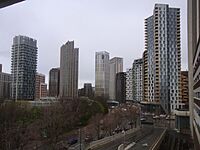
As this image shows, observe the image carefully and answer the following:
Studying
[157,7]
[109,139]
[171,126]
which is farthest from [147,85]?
[109,139]

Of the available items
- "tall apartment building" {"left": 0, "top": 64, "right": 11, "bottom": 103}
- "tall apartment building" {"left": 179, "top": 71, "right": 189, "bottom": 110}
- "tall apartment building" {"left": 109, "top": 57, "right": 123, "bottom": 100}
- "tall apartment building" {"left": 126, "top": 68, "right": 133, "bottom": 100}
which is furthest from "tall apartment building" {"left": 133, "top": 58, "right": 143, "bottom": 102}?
"tall apartment building" {"left": 0, "top": 64, "right": 11, "bottom": 103}

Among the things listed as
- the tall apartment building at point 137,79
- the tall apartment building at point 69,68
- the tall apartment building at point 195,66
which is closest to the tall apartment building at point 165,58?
the tall apartment building at point 137,79

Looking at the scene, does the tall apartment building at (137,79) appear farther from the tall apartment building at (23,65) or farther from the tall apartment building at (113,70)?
the tall apartment building at (23,65)

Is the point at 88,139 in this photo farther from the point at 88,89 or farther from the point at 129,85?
the point at 129,85

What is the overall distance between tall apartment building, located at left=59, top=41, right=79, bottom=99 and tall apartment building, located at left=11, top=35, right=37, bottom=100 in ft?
13.5

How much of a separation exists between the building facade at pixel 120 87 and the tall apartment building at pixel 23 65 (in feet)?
32.5

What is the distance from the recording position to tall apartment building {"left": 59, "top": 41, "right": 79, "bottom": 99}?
16.6 m

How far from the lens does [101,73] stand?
64.1ft

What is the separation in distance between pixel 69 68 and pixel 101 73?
10.6 ft

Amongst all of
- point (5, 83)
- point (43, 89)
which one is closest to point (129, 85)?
point (43, 89)

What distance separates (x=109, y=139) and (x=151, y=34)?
28.1ft

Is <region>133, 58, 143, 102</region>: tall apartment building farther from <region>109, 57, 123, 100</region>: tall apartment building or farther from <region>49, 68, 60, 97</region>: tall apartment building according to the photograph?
<region>49, 68, 60, 97</region>: tall apartment building

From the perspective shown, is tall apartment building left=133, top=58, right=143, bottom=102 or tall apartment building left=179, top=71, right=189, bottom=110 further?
tall apartment building left=133, top=58, right=143, bottom=102

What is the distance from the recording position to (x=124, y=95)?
20.9m
